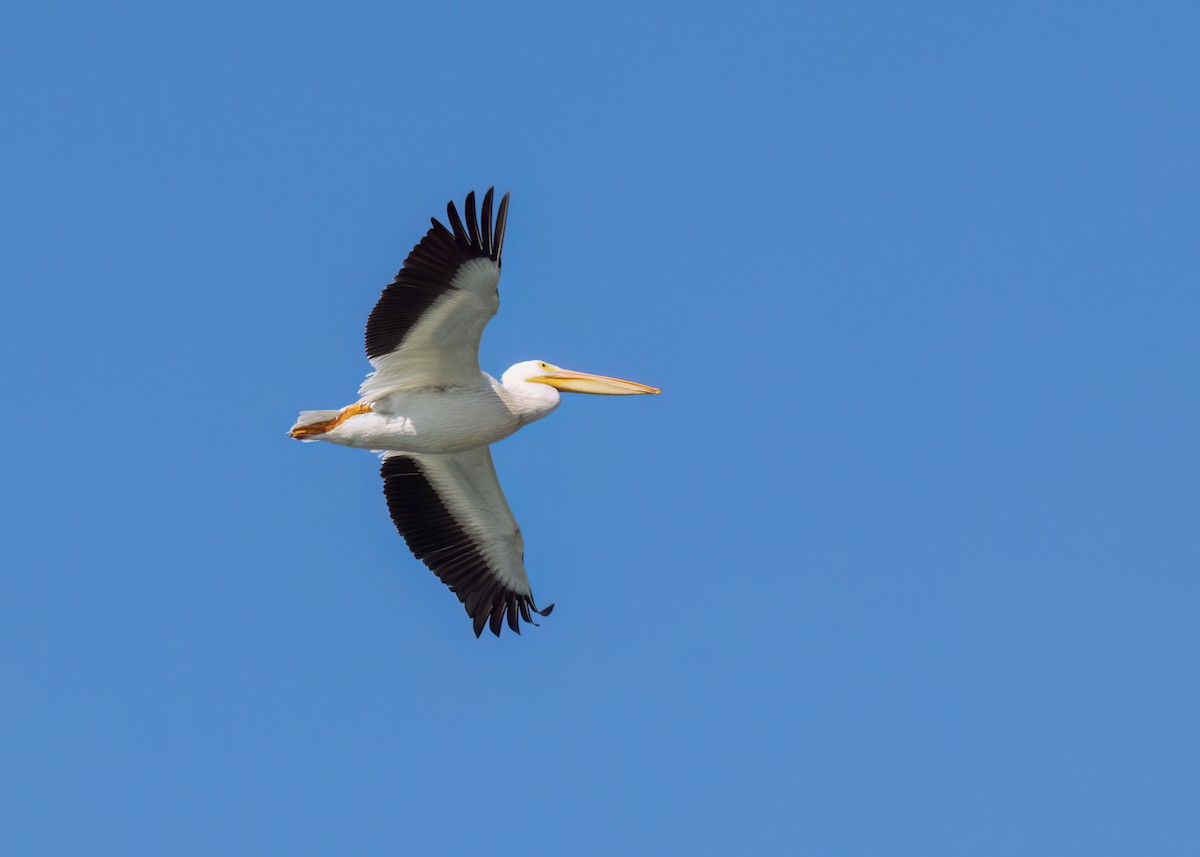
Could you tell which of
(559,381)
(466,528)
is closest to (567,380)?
(559,381)

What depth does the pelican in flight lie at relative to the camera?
13.9 m

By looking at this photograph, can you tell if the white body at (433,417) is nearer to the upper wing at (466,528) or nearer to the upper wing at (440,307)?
the upper wing at (440,307)

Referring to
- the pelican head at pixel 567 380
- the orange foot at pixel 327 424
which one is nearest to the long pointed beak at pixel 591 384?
the pelican head at pixel 567 380

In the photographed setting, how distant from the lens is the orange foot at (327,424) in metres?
14.8

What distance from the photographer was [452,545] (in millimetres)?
16234

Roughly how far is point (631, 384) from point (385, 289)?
3.06 metres

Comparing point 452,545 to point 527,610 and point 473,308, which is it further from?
point 473,308

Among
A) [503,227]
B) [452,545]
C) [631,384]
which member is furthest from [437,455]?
[503,227]

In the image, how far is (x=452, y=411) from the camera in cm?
1495

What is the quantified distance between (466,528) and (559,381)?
165cm

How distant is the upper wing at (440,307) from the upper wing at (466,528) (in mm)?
1346

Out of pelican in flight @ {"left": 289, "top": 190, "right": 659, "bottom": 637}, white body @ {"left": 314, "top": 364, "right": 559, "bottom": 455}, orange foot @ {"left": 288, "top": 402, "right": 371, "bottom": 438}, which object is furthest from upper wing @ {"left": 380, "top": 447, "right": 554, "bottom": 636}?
orange foot @ {"left": 288, "top": 402, "right": 371, "bottom": 438}

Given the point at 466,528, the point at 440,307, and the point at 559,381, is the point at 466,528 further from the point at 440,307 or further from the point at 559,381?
the point at 440,307

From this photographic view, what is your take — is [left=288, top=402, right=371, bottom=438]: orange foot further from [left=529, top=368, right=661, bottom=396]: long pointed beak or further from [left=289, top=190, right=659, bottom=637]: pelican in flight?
[left=529, top=368, right=661, bottom=396]: long pointed beak
